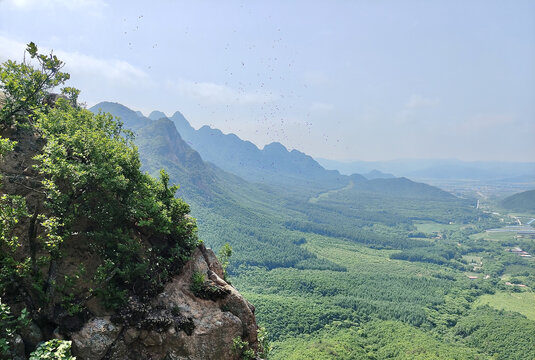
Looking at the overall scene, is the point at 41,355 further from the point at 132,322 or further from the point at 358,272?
the point at 358,272

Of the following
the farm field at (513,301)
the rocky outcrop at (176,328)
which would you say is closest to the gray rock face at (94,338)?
the rocky outcrop at (176,328)

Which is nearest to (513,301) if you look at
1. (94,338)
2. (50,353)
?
(94,338)

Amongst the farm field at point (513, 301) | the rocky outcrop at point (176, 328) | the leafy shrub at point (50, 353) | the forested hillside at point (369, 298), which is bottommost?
the farm field at point (513, 301)

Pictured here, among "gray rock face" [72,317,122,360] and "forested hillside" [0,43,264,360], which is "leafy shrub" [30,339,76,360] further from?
"gray rock face" [72,317,122,360]

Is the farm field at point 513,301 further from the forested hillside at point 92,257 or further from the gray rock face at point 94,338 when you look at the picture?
the gray rock face at point 94,338

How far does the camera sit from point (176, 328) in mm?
20000

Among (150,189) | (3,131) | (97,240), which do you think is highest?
(3,131)

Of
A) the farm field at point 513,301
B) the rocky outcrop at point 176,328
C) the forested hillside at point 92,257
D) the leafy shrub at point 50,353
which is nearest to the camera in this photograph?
the leafy shrub at point 50,353

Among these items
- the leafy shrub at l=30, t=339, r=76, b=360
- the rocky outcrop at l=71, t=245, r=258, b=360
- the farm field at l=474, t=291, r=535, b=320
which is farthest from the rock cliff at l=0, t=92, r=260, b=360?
the farm field at l=474, t=291, r=535, b=320

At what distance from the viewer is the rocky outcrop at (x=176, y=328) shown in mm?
17734

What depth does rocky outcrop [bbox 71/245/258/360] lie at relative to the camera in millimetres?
17734

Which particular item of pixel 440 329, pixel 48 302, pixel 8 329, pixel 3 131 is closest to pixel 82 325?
pixel 48 302

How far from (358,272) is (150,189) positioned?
154744 mm

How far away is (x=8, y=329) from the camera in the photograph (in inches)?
550
